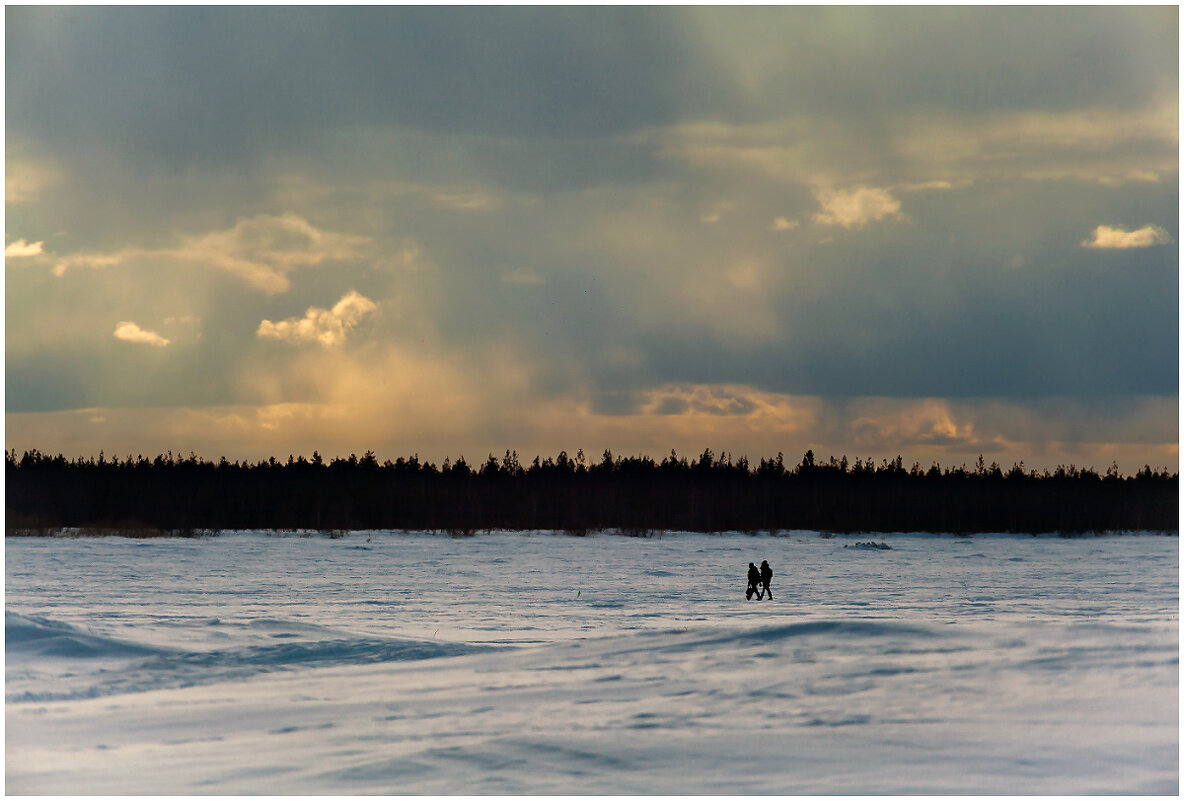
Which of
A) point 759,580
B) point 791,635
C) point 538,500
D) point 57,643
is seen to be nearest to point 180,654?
point 57,643

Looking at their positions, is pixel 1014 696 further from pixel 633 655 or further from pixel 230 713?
pixel 230 713

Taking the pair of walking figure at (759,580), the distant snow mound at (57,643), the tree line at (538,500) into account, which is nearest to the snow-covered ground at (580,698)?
the distant snow mound at (57,643)

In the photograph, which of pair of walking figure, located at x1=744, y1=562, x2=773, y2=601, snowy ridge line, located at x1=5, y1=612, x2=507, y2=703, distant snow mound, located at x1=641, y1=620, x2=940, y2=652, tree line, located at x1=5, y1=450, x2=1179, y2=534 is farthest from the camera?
tree line, located at x1=5, y1=450, x2=1179, y2=534

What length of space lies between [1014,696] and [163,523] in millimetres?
65926

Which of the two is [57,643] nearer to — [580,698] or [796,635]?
[580,698]

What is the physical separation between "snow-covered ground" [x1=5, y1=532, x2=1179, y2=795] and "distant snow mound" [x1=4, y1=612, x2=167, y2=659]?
41 millimetres

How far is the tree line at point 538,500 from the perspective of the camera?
67.6 meters

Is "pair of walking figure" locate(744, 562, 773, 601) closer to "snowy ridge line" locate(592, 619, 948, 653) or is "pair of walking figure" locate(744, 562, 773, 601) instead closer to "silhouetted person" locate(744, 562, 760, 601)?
"silhouetted person" locate(744, 562, 760, 601)

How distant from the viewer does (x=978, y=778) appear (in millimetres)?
7723

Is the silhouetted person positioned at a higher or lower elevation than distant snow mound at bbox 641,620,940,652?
lower

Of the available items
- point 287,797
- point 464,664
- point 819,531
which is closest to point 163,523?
point 819,531

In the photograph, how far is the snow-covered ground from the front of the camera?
782 cm

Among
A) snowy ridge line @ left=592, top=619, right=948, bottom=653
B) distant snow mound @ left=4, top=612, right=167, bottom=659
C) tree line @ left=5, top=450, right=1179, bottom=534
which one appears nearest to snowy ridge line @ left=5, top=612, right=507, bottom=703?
distant snow mound @ left=4, top=612, right=167, bottom=659

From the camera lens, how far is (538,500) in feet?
239
